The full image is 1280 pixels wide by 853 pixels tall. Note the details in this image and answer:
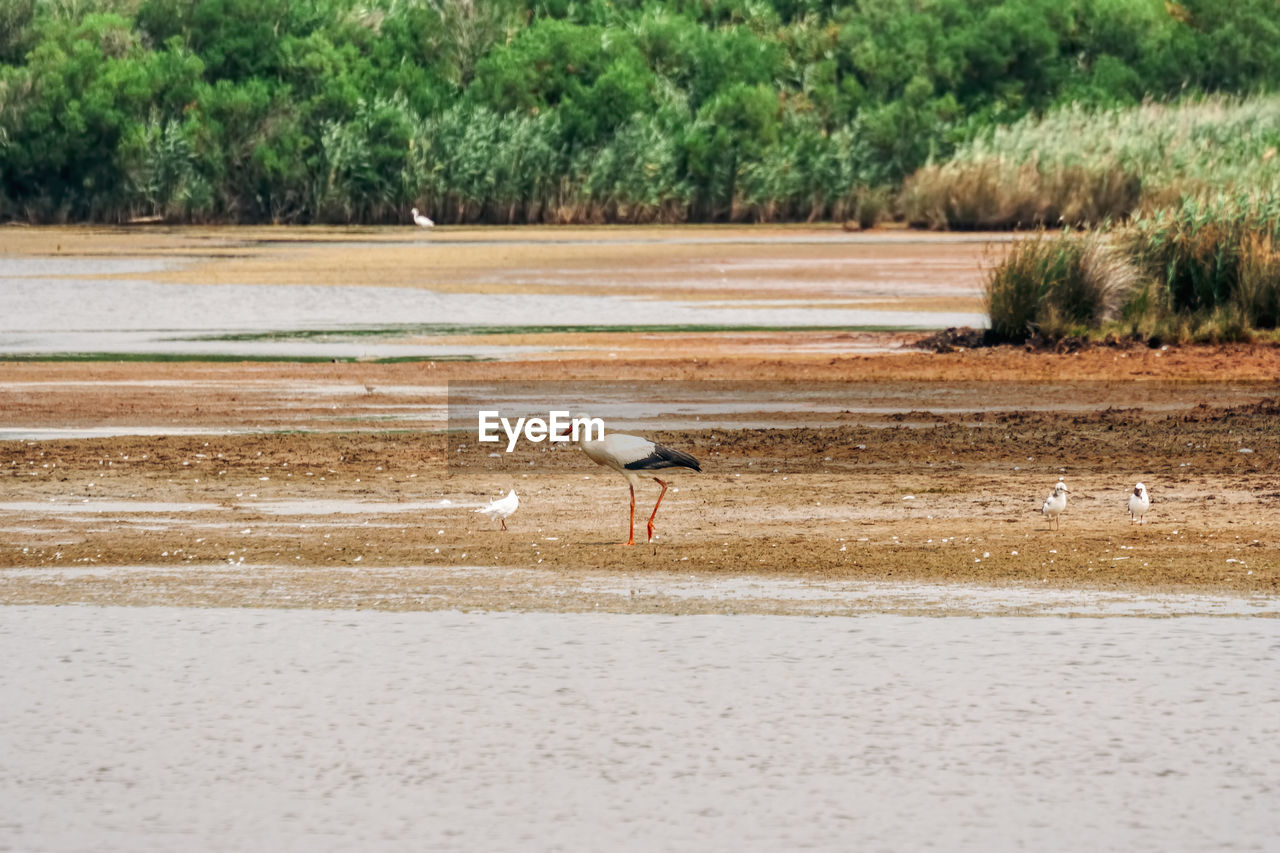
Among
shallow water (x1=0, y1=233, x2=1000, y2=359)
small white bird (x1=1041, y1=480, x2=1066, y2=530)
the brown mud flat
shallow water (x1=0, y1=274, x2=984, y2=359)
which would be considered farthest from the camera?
shallow water (x1=0, y1=233, x2=1000, y2=359)

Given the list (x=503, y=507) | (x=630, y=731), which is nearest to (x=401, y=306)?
(x=503, y=507)

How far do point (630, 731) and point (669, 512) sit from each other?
5.21 meters

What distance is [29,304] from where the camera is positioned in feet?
103

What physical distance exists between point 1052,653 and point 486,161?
159 ft

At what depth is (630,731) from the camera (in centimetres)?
830

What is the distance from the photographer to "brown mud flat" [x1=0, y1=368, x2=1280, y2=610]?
11344 mm

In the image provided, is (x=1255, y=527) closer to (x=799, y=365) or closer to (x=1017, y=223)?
(x=799, y=365)

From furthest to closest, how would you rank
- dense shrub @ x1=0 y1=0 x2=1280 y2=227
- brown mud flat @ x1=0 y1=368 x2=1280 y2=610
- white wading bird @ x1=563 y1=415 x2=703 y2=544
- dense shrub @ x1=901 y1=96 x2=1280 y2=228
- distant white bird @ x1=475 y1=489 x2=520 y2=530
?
dense shrub @ x1=0 y1=0 x2=1280 y2=227 → dense shrub @ x1=901 y1=96 x2=1280 y2=228 → distant white bird @ x1=475 y1=489 x2=520 y2=530 → white wading bird @ x1=563 y1=415 x2=703 y2=544 → brown mud flat @ x1=0 y1=368 x2=1280 y2=610

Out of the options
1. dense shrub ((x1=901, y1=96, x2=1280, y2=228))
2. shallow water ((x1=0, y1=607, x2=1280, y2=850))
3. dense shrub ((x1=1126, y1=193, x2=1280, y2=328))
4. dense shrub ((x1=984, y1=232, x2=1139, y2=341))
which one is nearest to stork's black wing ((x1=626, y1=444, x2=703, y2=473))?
shallow water ((x1=0, y1=607, x2=1280, y2=850))

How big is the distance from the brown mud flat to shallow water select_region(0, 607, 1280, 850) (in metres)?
0.90

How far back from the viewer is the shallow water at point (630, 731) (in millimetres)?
7062

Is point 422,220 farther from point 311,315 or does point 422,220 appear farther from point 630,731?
point 630,731

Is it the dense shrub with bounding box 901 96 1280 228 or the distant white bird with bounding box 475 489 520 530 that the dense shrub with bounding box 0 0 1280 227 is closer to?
the dense shrub with bounding box 901 96 1280 228

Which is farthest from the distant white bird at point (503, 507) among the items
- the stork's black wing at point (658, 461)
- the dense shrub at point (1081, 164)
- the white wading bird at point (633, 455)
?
the dense shrub at point (1081, 164)
